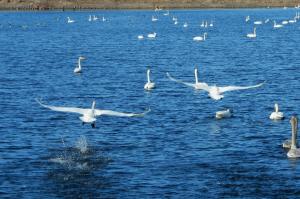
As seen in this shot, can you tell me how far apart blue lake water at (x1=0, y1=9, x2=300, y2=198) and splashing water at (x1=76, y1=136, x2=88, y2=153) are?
5 centimetres

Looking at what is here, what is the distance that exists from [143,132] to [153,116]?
615cm

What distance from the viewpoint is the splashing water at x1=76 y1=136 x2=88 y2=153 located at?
49806mm

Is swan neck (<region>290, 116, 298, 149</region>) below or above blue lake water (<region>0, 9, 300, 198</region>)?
above

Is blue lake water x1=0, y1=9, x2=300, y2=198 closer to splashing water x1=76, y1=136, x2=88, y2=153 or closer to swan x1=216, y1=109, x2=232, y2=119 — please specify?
splashing water x1=76, y1=136, x2=88, y2=153

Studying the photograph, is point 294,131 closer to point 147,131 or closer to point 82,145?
point 147,131

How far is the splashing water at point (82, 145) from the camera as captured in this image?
1961 inches

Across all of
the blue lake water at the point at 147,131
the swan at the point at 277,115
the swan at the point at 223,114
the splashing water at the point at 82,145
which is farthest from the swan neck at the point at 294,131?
the swan at the point at 223,114

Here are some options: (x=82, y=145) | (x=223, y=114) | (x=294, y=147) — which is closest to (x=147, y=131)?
(x=82, y=145)

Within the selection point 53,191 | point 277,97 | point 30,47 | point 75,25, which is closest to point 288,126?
point 277,97

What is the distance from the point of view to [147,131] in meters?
55.1

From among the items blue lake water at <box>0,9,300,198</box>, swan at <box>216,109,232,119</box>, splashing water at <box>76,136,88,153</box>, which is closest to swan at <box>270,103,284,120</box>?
blue lake water at <box>0,9,300,198</box>

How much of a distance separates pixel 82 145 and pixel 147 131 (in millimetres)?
5198

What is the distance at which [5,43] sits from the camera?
466ft

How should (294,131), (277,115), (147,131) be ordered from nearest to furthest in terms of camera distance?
1. (294,131)
2. (147,131)
3. (277,115)
